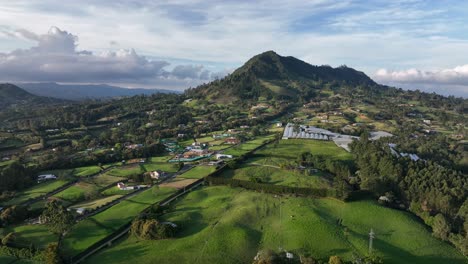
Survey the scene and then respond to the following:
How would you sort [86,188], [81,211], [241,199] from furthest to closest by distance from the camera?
[86,188], [241,199], [81,211]

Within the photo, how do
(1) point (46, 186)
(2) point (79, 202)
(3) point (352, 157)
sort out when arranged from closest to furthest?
(2) point (79, 202) < (1) point (46, 186) < (3) point (352, 157)

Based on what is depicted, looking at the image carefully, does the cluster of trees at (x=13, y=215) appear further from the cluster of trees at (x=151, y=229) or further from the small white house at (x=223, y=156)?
the small white house at (x=223, y=156)

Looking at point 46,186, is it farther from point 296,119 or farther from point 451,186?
point 296,119

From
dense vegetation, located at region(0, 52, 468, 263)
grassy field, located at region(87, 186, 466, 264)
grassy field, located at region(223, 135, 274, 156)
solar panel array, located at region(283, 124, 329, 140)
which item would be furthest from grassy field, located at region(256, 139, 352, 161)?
grassy field, located at region(87, 186, 466, 264)

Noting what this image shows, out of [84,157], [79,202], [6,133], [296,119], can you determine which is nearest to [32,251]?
[79,202]

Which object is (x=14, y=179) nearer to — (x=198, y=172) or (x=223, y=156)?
(x=198, y=172)

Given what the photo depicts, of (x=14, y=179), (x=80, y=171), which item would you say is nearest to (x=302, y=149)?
(x=80, y=171)

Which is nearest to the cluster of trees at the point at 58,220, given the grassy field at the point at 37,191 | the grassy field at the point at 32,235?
the grassy field at the point at 32,235

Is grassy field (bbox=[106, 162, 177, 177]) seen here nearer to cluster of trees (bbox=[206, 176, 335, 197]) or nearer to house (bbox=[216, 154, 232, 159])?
house (bbox=[216, 154, 232, 159])
